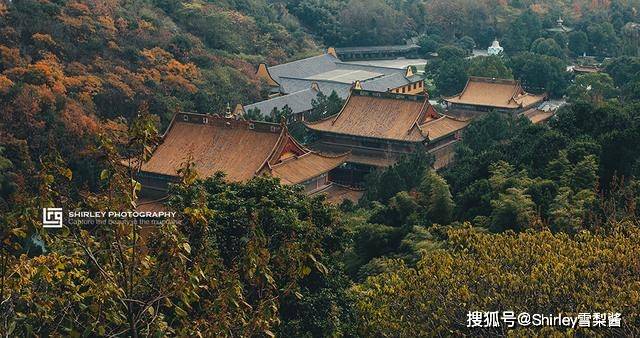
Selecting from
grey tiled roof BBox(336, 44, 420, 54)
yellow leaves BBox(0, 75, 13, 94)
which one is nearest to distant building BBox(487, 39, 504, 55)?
grey tiled roof BBox(336, 44, 420, 54)

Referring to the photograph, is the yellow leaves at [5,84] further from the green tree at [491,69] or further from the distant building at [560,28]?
the distant building at [560,28]

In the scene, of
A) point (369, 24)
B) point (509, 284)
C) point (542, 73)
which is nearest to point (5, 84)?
point (509, 284)

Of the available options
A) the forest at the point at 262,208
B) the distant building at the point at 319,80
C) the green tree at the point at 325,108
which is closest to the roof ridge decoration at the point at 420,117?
the forest at the point at 262,208

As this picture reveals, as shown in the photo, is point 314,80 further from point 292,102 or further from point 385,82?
point 292,102

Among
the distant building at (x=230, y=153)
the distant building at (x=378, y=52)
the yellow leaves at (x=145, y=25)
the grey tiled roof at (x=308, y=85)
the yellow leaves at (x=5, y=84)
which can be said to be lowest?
the distant building at (x=378, y=52)

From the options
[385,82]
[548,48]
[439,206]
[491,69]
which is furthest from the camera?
[548,48]

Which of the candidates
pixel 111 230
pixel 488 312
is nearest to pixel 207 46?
pixel 488 312

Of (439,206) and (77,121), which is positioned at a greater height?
(439,206)

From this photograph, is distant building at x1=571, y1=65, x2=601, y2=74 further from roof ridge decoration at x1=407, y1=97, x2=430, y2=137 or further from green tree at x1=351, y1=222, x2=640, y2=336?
green tree at x1=351, y1=222, x2=640, y2=336
